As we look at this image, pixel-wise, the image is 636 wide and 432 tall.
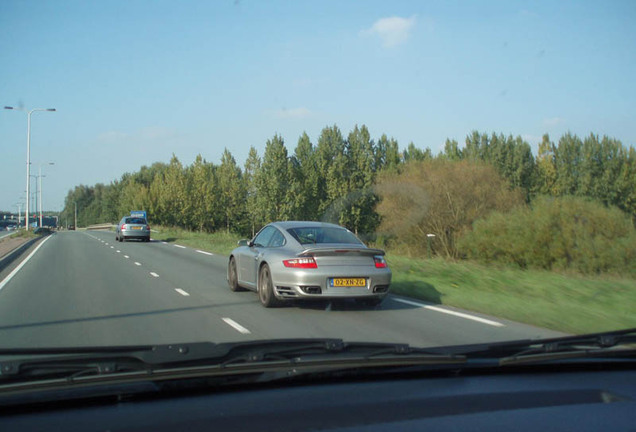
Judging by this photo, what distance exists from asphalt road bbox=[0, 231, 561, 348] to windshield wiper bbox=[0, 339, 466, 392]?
126 inches

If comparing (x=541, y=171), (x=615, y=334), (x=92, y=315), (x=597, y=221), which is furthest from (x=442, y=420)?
(x=541, y=171)

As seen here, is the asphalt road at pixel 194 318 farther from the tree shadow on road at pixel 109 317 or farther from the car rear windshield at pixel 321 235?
the car rear windshield at pixel 321 235

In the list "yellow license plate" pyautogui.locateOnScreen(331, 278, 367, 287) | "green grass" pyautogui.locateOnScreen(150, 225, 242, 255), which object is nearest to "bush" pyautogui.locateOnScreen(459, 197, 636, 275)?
"green grass" pyautogui.locateOnScreen(150, 225, 242, 255)

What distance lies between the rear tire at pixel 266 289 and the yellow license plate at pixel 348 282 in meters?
1.14

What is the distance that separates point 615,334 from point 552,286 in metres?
7.41

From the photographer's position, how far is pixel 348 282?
28.9 feet

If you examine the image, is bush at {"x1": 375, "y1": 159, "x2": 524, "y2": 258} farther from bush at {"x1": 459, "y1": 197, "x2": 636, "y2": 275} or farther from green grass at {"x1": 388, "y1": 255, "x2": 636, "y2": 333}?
green grass at {"x1": 388, "y1": 255, "x2": 636, "y2": 333}

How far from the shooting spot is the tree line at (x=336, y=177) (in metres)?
60.6

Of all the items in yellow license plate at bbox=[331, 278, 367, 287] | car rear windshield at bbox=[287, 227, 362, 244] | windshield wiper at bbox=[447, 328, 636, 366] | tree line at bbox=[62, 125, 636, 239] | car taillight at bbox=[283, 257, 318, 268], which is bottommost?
yellow license plate at bbox=[331, 278, 367, 287]

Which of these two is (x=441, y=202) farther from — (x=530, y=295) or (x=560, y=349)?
(x=560, y=349)

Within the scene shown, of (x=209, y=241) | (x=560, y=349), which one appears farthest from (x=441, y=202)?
(x=560, y=349)

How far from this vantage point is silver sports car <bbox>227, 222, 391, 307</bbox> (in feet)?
28.8

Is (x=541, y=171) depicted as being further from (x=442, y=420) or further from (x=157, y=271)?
(x=442, y=420)

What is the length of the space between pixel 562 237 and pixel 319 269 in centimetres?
1366
